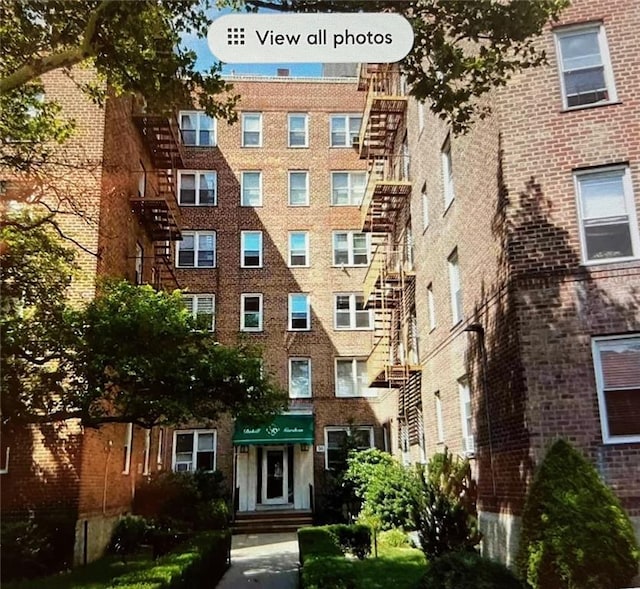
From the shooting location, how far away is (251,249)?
6.84 metres

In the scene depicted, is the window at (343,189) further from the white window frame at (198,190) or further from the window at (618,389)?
the window at (618,389)

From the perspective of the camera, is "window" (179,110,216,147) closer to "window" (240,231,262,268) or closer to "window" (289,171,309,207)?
"window" (240,231,262,268)

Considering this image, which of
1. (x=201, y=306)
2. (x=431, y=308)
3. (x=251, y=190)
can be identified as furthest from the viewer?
(x=431, y=308)

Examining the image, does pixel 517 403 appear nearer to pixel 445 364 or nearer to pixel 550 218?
pixel 550 218

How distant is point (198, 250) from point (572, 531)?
170 inches

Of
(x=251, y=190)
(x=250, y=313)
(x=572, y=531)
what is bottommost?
(x=572, y=531)

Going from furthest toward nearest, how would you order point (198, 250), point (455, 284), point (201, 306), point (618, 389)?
1. point (455, 284)
2. point (201, 306)
3. point (198, 250)
4. point (618, 389)

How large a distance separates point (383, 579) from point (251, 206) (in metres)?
4.18

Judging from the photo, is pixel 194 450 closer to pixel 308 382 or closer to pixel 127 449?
pixel 127 449

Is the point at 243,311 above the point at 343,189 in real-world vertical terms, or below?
below

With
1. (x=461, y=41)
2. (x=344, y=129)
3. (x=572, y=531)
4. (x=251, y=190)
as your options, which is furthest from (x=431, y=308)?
(x=461, y=41)

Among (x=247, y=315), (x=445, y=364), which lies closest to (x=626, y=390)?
(x=247, y=315)

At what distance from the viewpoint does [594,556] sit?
5262mm

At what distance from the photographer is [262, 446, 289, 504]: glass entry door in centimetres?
626
